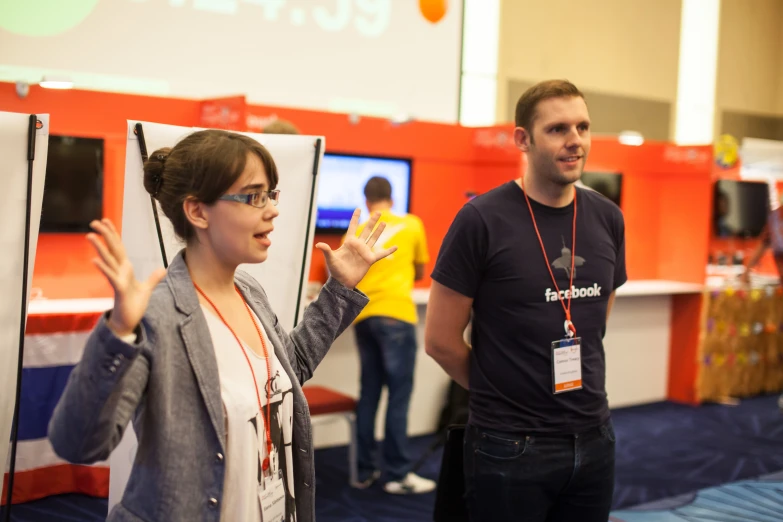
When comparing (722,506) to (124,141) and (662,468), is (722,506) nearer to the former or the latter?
(662,468)

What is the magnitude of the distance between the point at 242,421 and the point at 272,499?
6.9 inches

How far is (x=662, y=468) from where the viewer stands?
4.75 metres

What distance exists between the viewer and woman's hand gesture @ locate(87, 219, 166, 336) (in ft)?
3.71

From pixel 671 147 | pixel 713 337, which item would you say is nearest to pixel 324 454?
pixel 713 337

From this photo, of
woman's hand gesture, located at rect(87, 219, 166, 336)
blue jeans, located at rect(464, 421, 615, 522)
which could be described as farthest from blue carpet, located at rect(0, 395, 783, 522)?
woman's hand gesture, located at rect(87, 219, 166, 336)

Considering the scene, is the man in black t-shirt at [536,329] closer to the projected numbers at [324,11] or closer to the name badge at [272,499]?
the name badge at [272,499]

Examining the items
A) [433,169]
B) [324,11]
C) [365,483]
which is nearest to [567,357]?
[365,483]

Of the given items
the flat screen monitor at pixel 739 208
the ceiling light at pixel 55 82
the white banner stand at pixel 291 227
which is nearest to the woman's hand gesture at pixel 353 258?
the white banner stand at pixel 291 227

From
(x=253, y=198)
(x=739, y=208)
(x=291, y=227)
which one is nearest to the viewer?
(x=253, y=198)

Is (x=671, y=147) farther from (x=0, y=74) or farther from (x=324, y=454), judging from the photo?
(x=0, y=74)

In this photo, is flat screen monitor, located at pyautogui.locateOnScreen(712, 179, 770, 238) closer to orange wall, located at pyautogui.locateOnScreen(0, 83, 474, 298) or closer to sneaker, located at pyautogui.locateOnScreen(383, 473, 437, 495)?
orange wall, located at pyautogui.locateOnScreen(0, 83, 474, 298)

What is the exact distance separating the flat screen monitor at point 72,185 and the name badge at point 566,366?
3.22 metres

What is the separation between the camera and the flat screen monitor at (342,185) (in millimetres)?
5062

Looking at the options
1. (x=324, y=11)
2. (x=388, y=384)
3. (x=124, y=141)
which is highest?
(x=324, y=11)
